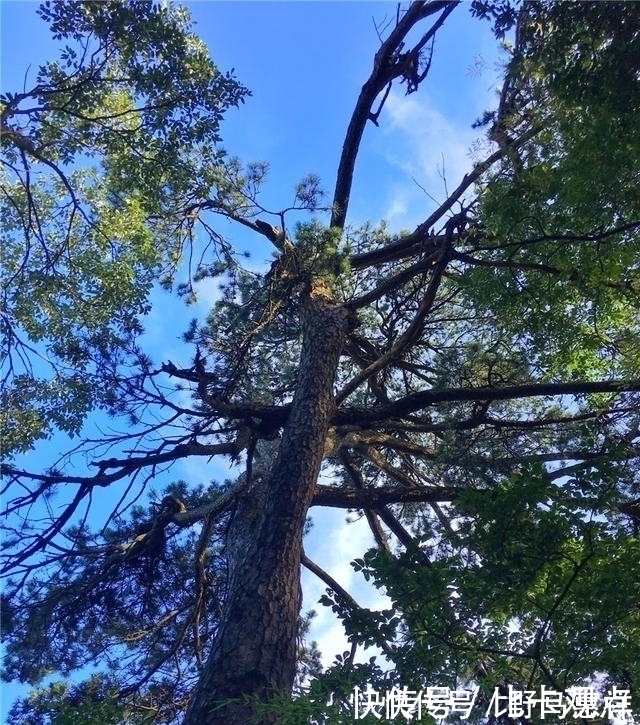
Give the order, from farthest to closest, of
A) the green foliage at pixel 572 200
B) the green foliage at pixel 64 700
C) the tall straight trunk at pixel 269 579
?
1. the green foliage at pixel 64 700
2. the green foliage at pixel 572 200
3. the tall straight trunk at pixel 269 579

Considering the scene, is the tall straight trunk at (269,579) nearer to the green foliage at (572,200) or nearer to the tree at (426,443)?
the tree at (426,443)

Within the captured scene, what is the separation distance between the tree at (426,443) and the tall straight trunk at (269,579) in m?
0.01

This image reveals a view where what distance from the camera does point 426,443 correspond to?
8.20 metres

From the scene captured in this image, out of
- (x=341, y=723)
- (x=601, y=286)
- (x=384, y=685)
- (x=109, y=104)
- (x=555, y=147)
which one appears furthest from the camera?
(x=109, y=104)

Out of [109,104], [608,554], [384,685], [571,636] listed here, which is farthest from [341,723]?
Result: [109,104]

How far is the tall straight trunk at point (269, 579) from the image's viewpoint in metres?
3.41

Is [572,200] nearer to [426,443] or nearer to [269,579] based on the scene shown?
[269,579]

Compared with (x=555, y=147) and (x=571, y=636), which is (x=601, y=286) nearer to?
(x=555, y=147)

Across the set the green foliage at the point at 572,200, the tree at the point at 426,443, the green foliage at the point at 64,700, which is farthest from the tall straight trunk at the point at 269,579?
the green foliage at the point at 572,200

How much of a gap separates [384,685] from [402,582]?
51 centimetres

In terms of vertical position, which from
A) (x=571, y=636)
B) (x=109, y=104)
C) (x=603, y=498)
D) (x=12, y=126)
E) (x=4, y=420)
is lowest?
(x=571, y=636)

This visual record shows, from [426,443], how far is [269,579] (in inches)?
179

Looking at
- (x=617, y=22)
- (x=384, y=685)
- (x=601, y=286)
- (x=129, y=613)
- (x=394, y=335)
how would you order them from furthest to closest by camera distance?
(x=394, y=335) < (x=129, y=613) < (x=601, y=286) < (x=617, y=22) < (x=384, y=685)

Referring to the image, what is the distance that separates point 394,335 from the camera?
7.58 metres
